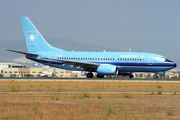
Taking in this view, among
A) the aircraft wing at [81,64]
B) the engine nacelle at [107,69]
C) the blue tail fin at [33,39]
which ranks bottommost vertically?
the engine nacelle at [107,69]

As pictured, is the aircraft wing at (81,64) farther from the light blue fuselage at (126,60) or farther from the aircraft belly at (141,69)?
the aircraft belly at (141,69)

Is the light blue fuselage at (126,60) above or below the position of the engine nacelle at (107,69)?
above

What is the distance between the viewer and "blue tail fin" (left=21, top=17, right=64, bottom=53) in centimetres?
5925

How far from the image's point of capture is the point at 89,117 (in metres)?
14.5

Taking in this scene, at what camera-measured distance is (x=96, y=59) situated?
179ft

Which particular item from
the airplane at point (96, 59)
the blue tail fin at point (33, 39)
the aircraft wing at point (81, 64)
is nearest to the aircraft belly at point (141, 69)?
the airplane at point (96, 59)

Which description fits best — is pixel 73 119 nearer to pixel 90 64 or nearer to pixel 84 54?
pixel 90 64

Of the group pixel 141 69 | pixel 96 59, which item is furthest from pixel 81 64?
pixel 141 69

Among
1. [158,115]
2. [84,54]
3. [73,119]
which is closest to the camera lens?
[73,119]

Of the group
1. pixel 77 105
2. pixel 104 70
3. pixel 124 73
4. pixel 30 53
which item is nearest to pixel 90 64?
pixel 104 70

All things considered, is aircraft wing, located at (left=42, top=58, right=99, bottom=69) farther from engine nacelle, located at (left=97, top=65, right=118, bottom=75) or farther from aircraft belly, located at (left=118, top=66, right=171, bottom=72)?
aircraft belly, located at (left=118, top=66, right=171, bottom=72)

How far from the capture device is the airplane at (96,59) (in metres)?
52.1

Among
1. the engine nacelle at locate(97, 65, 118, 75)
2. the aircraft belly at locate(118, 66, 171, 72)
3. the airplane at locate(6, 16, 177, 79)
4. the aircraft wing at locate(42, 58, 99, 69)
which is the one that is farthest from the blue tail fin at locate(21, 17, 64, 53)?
the aircraft belly at locate(118, 66, 171, 72)

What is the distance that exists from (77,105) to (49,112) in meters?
3.18
